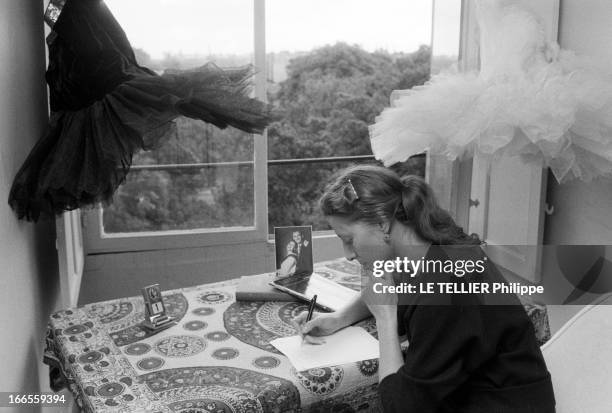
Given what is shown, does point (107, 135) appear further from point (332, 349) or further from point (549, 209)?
point (549, 209)

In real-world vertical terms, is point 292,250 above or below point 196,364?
above

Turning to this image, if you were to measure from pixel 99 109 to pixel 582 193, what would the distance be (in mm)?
2022

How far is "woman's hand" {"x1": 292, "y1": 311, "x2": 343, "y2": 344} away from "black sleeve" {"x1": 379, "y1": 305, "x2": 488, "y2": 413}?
350mm

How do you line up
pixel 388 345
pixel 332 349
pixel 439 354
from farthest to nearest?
pixel 332 349, pixel 388 345, pixel 439 354

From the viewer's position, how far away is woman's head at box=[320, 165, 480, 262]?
141 centimetres

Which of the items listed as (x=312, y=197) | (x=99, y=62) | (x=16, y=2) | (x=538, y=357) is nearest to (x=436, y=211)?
(x=538, y=357)

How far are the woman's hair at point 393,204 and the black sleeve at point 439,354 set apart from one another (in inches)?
9.4

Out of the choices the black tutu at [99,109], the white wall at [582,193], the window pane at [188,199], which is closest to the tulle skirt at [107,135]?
the black tutu at [99,109]

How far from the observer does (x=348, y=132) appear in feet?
15.1

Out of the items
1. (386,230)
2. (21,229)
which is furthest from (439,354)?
(21,229)

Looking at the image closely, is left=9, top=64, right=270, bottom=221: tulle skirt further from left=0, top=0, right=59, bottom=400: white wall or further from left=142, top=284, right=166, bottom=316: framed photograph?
left=142, top=284, right=166, bottom=316: framed photograph

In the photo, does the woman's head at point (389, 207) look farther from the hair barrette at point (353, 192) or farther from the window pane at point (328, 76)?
the window pane at point (328, 76)

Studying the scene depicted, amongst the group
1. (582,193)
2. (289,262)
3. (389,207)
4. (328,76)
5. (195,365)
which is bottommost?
(195,365)

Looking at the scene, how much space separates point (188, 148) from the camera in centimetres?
287
